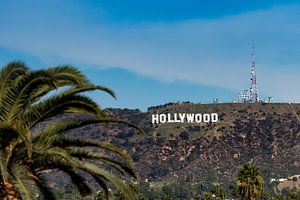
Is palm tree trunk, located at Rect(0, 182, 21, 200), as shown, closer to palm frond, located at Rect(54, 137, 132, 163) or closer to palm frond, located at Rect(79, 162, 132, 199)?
palm frond, located at Rect(54, 137, 132, 163)

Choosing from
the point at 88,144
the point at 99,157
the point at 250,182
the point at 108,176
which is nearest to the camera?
the point at 108,176

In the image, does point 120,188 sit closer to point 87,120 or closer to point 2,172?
point 87,120

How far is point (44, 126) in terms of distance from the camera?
16859mm

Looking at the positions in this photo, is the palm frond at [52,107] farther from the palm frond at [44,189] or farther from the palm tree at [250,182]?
the palm tree at [250,182]

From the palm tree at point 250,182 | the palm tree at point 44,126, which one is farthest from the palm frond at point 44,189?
the palm tree at point 250,182

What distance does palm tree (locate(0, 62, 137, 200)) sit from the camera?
609 inches

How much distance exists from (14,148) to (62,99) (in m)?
1.62

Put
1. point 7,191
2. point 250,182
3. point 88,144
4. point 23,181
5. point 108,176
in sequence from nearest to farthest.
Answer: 1. point 23,181
2. point 7,191
3. point 108,176
4. point 88,144
5. point 250,182

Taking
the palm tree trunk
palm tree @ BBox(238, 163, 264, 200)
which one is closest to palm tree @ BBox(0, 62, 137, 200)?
the palm tree trunk

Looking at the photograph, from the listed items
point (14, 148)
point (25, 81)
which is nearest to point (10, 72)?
point (25, 81)

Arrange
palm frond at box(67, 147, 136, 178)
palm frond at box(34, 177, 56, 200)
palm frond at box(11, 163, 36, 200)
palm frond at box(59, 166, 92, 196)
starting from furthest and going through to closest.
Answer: palm frond at box(59, 166, 92, 196)
palm frond at box(67, 147, 136, 178)
palm frond at box(34, 177, 56, 200)
palm frond at box(11, 163, 36, 200)

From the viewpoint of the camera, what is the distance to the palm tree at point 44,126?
1546 cm

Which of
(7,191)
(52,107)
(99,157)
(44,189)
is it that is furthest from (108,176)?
(7,191)

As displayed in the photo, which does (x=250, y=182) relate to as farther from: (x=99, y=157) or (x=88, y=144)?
(x=88, y=144)
